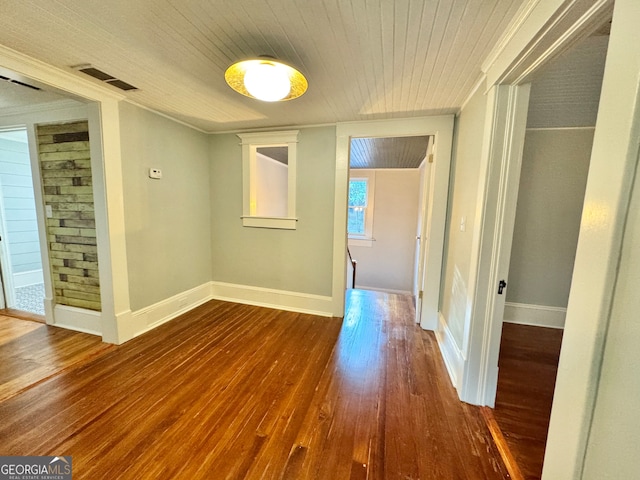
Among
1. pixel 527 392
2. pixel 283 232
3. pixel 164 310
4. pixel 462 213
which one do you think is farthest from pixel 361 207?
pixel 527 392

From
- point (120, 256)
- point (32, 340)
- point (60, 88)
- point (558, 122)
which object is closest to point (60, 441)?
point (120, 256)

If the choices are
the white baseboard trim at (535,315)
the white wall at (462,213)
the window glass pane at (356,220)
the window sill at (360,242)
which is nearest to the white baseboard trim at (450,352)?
the white wall at (462,213)

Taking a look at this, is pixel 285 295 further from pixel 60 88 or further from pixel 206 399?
pixel 60 88

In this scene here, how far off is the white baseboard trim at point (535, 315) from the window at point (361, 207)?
12.0ft

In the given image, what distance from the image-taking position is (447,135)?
268 cm

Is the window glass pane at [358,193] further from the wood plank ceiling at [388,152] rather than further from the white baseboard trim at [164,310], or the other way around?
the white baseboard trim at [164,310]

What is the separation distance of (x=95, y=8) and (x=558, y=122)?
3860mm

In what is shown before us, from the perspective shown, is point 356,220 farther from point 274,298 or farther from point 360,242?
point 274,298

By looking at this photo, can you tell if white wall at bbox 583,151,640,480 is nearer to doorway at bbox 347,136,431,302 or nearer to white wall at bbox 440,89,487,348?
white wall at bbox 440,89,487,348

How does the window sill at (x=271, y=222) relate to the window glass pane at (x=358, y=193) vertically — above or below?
below

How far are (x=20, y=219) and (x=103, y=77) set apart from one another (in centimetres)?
362

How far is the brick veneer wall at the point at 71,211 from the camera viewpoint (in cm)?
248

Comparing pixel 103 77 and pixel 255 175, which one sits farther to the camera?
pixel 255 175

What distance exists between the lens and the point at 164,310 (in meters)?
2.96
